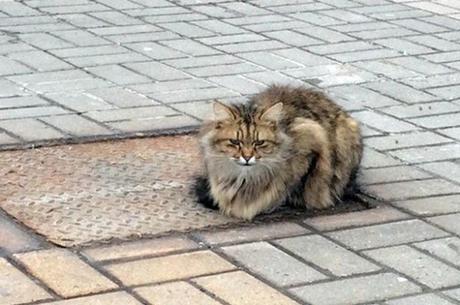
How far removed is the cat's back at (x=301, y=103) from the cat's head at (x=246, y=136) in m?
0.13

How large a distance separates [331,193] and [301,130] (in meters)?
0.37

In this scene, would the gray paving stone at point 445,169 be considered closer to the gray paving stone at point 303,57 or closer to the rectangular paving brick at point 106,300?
the gray paving stone at point 303,57

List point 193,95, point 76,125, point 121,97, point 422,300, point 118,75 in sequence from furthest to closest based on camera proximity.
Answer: point 118,75
point 193,95
point 121,97
point 76,125
point 422,300

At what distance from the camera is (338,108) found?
5.99 m

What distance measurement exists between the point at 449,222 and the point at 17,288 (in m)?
2.12

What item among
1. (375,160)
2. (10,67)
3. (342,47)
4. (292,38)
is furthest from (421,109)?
(10,67)

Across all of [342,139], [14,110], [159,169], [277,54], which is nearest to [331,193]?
[342,139]

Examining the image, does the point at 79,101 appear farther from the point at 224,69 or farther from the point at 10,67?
the point at 224,69

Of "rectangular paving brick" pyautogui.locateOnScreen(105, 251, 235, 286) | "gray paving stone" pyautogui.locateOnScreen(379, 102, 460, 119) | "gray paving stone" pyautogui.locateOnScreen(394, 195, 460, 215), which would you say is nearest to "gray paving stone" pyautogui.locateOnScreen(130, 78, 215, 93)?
"gray paving stone" pyautogui.locateOnScreen(379, 102, 460, 119)

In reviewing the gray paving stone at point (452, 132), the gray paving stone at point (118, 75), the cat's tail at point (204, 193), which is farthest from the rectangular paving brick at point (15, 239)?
the gray paving stone at point (452, 132)

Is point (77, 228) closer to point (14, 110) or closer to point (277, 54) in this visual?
point (14, 110)

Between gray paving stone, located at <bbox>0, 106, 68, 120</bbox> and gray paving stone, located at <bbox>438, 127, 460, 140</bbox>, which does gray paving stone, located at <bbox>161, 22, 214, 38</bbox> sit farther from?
gray paving stone, located at <bbox>438, 127, 460, 140</bbox>

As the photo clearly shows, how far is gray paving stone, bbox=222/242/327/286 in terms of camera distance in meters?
4.93

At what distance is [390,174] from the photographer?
6254 mm
